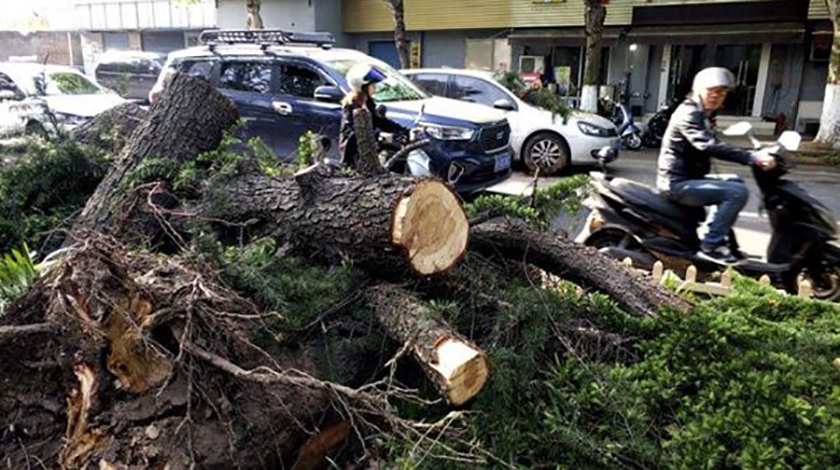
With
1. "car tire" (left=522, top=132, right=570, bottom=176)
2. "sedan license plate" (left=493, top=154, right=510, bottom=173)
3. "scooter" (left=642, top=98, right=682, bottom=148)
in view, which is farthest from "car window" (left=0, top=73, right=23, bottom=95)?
"scooter" (left=642, top=98, right=682, bottom=148)

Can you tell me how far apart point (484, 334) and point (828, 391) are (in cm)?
160

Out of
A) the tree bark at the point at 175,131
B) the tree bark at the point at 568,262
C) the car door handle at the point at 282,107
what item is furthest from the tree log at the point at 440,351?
the car door handle at the point at 282,107

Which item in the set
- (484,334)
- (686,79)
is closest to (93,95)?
(484,334)

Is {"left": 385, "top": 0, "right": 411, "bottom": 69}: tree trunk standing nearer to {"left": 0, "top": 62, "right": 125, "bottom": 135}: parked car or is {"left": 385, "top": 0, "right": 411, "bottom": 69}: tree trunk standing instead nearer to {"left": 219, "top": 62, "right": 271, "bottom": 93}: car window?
{"left": 0, "top": 62, "right": 125, "bottom": 135}: parked car

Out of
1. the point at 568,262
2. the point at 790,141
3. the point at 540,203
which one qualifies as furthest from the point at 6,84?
the point at 790,141

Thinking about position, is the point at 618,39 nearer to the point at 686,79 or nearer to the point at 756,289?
the point at 686,79

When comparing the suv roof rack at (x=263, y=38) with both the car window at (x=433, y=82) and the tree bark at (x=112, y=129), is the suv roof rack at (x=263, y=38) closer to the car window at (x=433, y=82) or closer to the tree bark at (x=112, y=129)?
the car window at (x=433, y=82)

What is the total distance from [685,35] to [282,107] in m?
12.1

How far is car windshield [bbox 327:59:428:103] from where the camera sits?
7.93 m

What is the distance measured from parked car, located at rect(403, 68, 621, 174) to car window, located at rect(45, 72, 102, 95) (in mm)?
5953

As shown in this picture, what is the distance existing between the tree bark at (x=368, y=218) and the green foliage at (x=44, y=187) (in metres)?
1.87

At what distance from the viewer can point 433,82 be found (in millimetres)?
10422

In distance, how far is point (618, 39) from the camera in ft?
55.4

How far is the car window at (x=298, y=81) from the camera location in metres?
7.88
